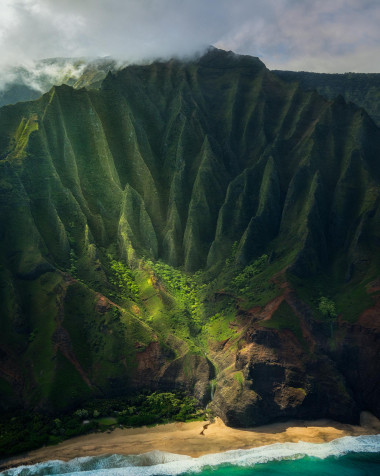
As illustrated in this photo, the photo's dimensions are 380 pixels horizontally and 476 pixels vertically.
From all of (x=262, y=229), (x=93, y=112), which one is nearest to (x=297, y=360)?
(x=262, y=229)

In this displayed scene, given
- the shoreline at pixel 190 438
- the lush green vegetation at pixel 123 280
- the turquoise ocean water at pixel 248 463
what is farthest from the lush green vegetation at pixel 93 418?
the lush green vegetation at pixel 123 280

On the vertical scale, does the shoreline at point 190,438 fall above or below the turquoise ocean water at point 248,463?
above

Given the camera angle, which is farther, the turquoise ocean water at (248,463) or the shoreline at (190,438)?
the shoreline at (190,438)

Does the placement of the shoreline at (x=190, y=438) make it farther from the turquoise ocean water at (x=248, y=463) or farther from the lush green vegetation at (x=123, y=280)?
the lush green vegetation at (x=123, y=280)

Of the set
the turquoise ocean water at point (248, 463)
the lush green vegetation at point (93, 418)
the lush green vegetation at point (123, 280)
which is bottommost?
the turquoise ocean water at point (248, 463)

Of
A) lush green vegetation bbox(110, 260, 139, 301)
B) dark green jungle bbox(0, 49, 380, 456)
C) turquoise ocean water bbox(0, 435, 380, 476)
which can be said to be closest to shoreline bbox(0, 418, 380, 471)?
turquoise ocean water bbox(0, 435, 380, 476)

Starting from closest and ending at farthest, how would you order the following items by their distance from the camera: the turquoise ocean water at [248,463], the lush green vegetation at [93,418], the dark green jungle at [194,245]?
the turquoise ocean water at [248,463], the lush green vegetation at [93,418], the dark green jungle at [194,245]

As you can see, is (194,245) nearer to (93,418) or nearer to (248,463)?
(93,418)
